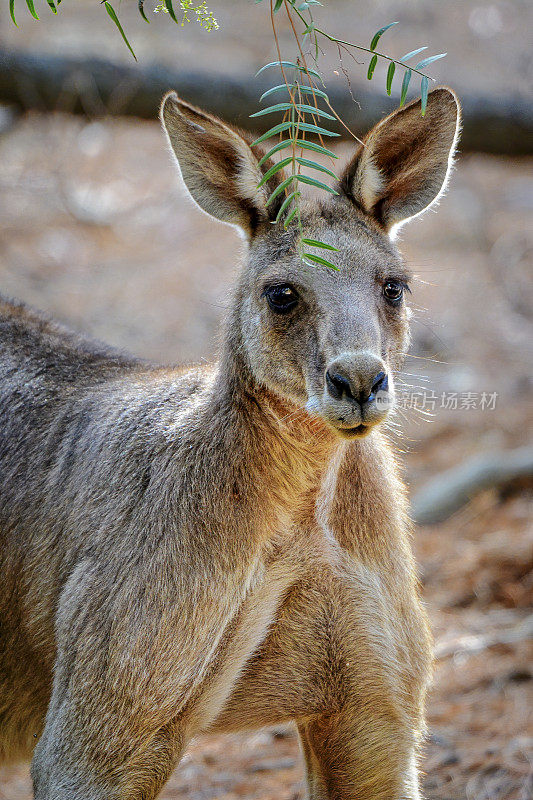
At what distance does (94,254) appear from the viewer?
11.7 m

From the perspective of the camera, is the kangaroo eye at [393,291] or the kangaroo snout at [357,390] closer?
the kangaroo snout at [357,390]

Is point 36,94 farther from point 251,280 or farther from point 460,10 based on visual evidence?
point 460,10

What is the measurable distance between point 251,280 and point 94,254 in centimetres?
793

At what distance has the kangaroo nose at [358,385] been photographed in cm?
336

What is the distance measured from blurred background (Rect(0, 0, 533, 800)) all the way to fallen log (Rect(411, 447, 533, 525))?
0.02m

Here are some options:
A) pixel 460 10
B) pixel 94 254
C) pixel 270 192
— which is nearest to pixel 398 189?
pixel 270 192

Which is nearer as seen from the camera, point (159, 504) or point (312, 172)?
point (159, 504)

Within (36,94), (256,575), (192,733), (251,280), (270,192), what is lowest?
(192,733)

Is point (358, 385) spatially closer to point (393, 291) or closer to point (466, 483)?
point (393, 291)

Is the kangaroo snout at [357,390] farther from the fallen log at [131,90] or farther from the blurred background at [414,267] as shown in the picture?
the fallen log at [131,90]

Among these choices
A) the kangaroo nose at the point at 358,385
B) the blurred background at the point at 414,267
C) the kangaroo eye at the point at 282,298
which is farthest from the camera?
the blurred background at the point at 414,267

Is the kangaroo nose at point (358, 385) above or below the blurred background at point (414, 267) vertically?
below

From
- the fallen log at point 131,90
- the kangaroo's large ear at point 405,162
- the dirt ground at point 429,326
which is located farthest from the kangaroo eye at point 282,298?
the fallen log at point 131,90

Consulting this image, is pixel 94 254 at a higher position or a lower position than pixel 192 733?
higher
